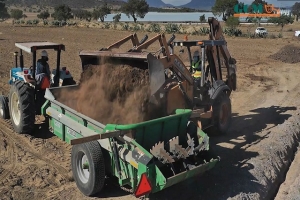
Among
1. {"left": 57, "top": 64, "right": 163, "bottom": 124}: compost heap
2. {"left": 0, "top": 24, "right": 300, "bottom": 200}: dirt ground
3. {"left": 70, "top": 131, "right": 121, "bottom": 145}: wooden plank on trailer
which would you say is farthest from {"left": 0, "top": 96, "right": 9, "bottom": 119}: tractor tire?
{"left": 70, "top": 131, "right": 121, "bottom": 145}: wooden plank on trailer

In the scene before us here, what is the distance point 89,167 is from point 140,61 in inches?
88.5

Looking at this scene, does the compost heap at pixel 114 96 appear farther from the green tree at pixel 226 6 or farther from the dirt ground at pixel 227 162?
the green tree at pixel 226 6

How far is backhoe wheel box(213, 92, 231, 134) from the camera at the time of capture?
8.22 metres

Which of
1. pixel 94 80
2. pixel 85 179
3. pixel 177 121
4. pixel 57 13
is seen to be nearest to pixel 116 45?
pixel 94 80

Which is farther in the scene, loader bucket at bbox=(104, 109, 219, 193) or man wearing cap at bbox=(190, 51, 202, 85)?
man wearing cap at bbox=(190, 51, 202, 85)

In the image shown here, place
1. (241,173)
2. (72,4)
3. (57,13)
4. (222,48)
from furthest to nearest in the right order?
(72,4), (57,13), (222,48), (241,173)

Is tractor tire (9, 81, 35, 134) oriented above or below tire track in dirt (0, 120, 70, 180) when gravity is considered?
above

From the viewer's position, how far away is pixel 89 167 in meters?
5.48

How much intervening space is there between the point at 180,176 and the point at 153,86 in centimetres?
187

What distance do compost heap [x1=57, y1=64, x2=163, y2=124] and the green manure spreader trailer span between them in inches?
29.7

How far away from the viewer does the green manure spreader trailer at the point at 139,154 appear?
5035 millimetres

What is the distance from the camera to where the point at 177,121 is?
19.7 ft

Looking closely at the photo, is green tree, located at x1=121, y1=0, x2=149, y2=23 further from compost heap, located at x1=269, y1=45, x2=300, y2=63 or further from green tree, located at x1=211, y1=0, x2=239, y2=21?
compost heap, located at x1=269, y1=45, x2=300, y2=63

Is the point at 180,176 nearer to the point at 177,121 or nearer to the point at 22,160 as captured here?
the point at 177,121
